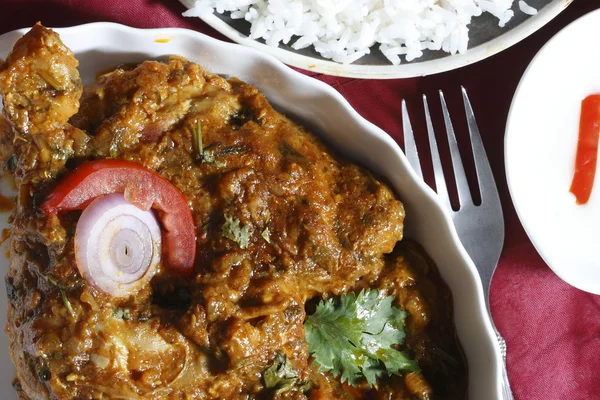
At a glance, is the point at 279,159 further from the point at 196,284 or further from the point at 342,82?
the point at 342,82

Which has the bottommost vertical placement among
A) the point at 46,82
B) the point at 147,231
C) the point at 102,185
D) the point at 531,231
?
the point at 531,231

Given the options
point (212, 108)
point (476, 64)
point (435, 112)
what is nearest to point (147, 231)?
point (212, 108)

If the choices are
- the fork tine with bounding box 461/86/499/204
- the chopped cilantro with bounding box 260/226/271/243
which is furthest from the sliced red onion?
the fork tine with bounding box 461/86/499/204

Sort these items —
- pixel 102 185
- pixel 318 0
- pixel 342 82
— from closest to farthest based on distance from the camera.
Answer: pixel 102 185
pixel 318 0
pixel 342 82

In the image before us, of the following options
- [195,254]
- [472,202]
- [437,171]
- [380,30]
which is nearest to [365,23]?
[380,30]

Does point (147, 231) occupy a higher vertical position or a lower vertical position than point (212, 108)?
lower

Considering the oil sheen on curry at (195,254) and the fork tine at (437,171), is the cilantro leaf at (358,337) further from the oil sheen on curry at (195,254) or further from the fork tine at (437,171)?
the fork tine at (437,171)
